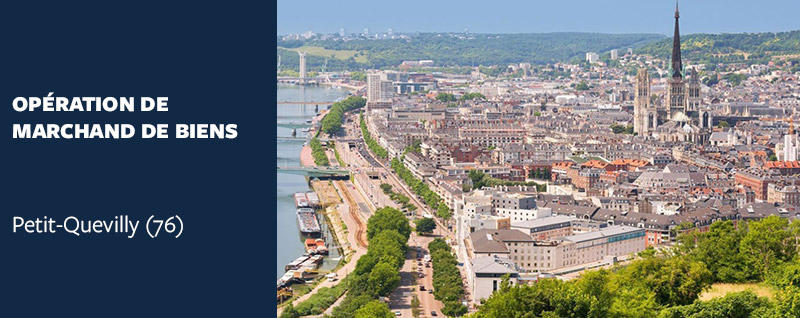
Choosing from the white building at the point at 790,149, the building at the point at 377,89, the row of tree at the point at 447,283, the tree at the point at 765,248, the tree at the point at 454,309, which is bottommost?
the tree at the point at 454,309

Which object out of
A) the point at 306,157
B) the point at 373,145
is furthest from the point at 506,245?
the point at 373,145

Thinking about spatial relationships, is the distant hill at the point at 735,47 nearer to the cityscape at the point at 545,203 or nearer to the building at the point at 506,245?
the cityscape at the point at 545,203

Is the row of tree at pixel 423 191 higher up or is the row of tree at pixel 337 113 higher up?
the row of tree at pixel 337 113

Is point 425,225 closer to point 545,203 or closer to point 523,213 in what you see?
point 523,213

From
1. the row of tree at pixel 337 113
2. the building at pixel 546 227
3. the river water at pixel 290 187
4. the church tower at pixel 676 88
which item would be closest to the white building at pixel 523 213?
the building at pixel 546 227
